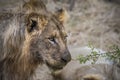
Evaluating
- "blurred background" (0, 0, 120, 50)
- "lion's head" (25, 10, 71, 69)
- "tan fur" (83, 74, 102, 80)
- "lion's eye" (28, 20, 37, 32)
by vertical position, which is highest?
"lion's eye" (28, 20, 37, 32)

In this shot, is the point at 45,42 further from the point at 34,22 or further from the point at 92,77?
the point at 92,77

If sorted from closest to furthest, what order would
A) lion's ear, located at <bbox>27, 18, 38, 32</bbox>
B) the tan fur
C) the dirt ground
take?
lion's ear, located at <bbox>27, 18, 38, 32</bbox>
the tan fur
the dirt ground

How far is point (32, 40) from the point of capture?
4930mm

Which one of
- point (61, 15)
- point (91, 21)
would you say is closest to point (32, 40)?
point (61, 15)

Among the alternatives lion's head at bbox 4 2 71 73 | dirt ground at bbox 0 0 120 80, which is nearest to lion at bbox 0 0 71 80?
lion's head at bbox 4 2 71 73

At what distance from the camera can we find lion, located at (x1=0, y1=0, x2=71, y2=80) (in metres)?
→ 4.91

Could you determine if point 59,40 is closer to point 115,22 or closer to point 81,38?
point 81,38

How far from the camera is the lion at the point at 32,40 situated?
4910 mm

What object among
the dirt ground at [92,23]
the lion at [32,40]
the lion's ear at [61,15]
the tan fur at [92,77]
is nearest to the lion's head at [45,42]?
the lion at [32,40]

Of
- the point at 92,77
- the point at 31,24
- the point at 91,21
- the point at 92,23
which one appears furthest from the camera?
the point at 91,21

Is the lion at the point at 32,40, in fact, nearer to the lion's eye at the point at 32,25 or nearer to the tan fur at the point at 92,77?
the lion's eye at the point at 32,25

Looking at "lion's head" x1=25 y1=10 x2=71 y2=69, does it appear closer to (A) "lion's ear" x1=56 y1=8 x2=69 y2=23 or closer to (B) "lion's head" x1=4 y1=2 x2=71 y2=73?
(B) "lion's head" x1=4 y1=2 x2=71 y2=73

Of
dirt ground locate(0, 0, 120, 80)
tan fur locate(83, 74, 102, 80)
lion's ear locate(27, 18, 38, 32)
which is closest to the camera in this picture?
lion's ear locate(27, 18, 38, 32)

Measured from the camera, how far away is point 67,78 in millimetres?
6012
